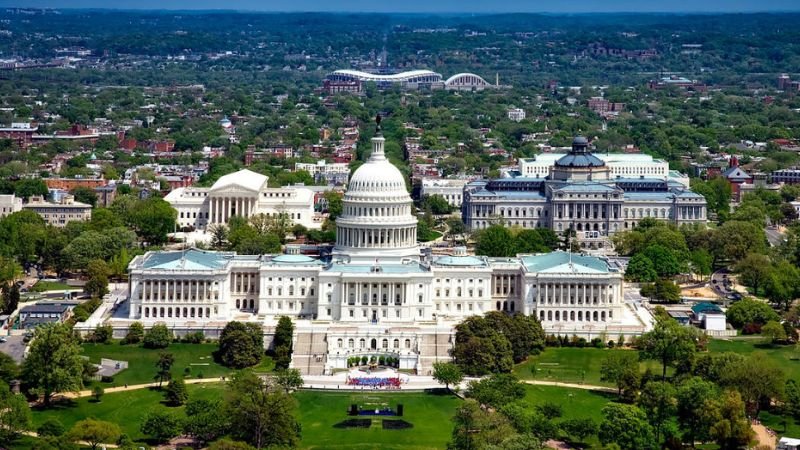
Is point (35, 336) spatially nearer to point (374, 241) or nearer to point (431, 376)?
point (431, 376)

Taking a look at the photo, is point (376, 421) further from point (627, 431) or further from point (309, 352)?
point (309, 352)

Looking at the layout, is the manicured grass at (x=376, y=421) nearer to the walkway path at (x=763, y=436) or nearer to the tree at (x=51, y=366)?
the tree at (x=51, y=366)

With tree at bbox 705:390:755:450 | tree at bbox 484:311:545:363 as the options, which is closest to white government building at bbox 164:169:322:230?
tree at bbox 484:311:545:363

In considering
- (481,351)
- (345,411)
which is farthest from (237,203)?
Answer: (345,411)

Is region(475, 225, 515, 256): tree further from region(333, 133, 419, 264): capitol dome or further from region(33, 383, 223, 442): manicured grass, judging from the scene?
region(33, 383, 223, 442): manicured grass

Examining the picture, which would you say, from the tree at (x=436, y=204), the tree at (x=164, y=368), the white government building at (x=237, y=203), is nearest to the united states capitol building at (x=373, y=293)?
the tree at (x=164, y=368)

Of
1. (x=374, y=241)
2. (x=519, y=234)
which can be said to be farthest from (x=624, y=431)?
(x=519, y=234)
